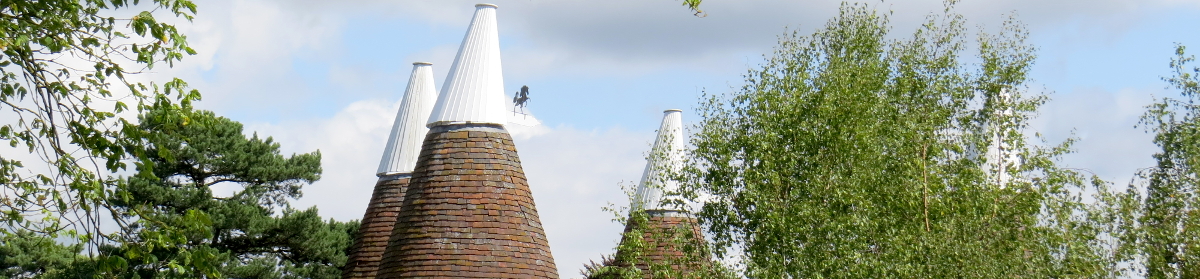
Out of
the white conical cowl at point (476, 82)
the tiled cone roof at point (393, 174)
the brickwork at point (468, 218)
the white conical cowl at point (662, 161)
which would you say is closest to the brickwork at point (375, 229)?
the tiled cone roof at point (393, 174)

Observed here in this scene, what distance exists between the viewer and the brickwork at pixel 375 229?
1546 centimetres

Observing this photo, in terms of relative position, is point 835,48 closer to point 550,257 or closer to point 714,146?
point 714,146

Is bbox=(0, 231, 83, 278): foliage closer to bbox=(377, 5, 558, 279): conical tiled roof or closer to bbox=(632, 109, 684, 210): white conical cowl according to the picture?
bbox=(632, 109, 684, 210): white conical cowl

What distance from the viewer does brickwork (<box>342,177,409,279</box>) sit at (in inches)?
609

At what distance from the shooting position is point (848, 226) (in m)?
13.3

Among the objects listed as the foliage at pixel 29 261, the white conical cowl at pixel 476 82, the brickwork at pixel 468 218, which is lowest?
the brickwork at pixel 468 218

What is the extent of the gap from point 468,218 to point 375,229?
254cm

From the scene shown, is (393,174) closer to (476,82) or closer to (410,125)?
(410,125)

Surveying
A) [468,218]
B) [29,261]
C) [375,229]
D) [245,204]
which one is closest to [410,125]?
[375,229]

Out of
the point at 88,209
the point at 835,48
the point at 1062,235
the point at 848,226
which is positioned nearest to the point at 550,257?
the point at 848,226

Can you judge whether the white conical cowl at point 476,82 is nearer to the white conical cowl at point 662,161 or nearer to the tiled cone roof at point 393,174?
the tiled cone roof at point 393,174

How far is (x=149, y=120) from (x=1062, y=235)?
45.1 feet

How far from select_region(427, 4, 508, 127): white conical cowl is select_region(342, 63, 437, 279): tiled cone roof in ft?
5.16

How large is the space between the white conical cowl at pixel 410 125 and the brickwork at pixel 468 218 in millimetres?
1974
